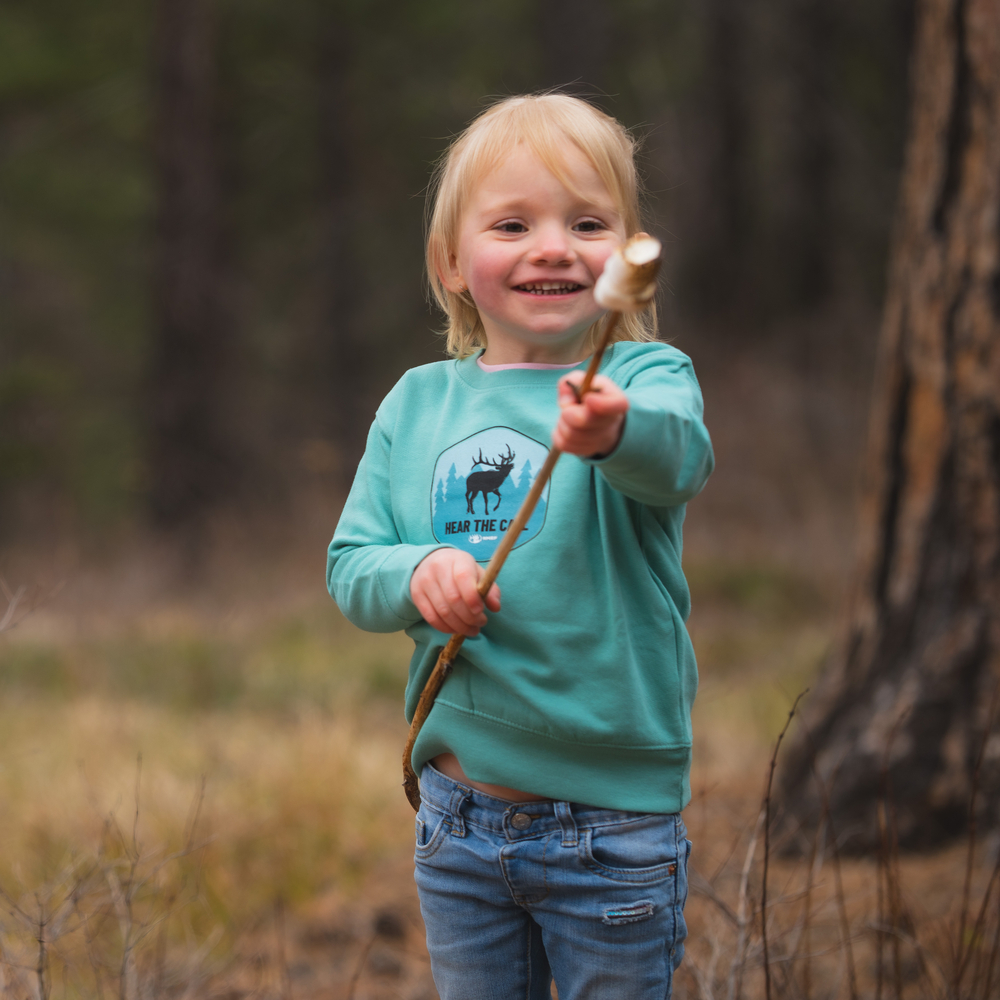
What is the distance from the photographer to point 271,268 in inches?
567

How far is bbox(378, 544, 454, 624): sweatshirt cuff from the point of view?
1402 millimetres

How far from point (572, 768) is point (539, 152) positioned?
818 millimetres

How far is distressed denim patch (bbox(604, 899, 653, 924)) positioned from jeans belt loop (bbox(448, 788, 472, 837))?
220 millimetres

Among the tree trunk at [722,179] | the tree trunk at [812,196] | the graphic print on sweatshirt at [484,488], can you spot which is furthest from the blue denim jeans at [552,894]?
the tree trunk at [812,196]

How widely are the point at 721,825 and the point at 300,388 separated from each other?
42.1 ft

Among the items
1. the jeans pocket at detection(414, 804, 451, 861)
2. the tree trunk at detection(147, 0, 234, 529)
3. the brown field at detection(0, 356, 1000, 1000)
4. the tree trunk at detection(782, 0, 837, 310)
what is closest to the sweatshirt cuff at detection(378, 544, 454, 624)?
the jeans pocket at detection(414, 804, 451, 861)

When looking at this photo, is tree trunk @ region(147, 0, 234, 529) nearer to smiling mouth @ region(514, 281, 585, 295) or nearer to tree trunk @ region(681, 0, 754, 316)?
tree trunk @ region(681, 0, 754, 316)

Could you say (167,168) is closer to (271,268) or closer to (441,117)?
(441,117)

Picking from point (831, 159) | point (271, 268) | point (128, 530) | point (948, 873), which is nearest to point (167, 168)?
point (128, 530)

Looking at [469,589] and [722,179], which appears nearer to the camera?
[469,589]

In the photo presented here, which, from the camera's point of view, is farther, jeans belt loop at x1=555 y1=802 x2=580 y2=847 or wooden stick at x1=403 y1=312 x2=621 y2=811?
jeans belt loop at x1=555 y1=802 x2=580 y2=847

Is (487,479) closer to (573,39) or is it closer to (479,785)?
(479,785)

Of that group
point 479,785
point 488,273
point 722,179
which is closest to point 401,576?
point 479,785

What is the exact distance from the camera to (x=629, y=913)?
1415 mm
